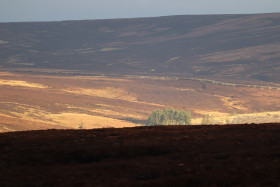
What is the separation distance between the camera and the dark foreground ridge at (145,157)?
1257cm

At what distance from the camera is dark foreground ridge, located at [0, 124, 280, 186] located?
1257cm

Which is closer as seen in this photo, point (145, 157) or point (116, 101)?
point (145, 157)

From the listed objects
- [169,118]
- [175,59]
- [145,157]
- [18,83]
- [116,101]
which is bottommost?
[145,157]

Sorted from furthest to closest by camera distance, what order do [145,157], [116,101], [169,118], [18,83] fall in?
[18,83]
[116,101]
[169,118]
[145,157]

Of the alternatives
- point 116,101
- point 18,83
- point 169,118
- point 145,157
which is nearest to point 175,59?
point 18,83

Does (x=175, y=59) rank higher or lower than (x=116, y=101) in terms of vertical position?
higher

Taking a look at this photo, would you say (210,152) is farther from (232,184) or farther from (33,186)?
(33,186)

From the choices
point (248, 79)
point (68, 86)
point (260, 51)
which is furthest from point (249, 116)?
point (260, 51)

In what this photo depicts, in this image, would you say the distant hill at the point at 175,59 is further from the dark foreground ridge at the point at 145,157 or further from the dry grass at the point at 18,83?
the dark foreground ridge at the point at 145,157

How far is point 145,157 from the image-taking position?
53.2ft

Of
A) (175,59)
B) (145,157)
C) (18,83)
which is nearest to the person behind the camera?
(145,157)

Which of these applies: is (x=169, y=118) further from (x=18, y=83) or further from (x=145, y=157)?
(x=145, y=157)

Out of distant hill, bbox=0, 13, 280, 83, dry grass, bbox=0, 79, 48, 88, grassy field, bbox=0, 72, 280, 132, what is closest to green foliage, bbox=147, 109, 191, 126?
grassy field, bbox=0, 72, 280, 132

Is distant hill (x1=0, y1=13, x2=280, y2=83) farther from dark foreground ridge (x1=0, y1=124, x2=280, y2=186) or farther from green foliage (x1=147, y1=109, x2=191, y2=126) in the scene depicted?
dark foreground ridge (x1=0, y1=124, x2=280, y2=186)
